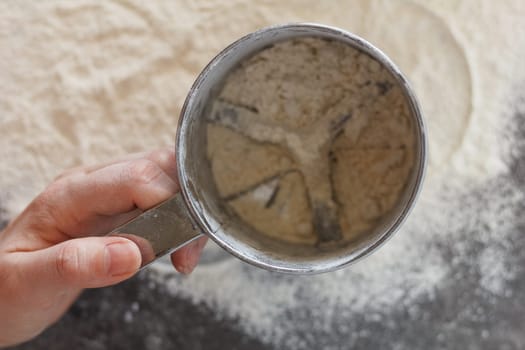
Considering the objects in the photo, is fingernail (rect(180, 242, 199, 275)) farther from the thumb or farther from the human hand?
the thumb

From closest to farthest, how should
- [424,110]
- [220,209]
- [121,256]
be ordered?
[121,256]
[220,209]
[424,110]

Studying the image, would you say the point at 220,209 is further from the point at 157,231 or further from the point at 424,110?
the point at 424,110

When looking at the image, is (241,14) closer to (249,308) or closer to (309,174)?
(309,174)

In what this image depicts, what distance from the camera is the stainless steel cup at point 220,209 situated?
60 centimetres

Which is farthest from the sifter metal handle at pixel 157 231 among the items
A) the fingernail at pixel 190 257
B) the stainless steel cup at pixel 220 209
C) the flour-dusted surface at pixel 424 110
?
the flour-dusted surface at pixel 424 110

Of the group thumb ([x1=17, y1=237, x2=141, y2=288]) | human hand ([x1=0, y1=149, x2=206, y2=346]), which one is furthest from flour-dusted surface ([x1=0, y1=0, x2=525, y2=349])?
thumb ([x1=17, y1=237, x2=141, y2=288])

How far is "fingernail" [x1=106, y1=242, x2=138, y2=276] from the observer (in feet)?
1.92

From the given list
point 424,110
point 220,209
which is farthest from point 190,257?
point 424,110

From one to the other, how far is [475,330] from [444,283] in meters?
0.08

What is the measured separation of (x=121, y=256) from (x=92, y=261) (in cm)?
4

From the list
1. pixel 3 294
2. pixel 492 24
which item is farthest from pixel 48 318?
pixel 492 24

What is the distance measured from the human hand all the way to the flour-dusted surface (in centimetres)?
14

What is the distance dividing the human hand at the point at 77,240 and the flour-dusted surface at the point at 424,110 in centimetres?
14

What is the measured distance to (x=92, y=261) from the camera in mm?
601
